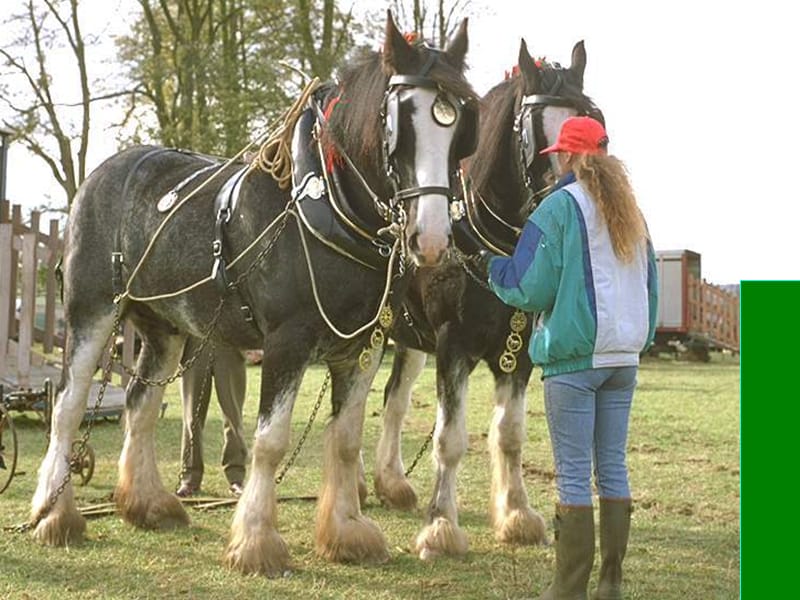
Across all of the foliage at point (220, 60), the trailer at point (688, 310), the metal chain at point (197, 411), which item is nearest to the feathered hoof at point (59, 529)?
the metal chain at point (197, 411)

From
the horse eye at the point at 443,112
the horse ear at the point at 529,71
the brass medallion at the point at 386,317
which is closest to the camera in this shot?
the horse eye at the point at 443,112

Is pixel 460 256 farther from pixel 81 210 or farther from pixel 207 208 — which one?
pixel 81 210

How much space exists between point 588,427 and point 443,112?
1.44m

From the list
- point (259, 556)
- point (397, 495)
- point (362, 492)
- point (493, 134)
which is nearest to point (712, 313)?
point (397, 495)

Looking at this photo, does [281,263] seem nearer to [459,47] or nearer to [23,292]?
[459,47]

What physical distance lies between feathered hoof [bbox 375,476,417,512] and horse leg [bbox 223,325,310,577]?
1994 mm

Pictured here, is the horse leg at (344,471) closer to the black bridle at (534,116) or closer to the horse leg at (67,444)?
the black bridle at (534,116)

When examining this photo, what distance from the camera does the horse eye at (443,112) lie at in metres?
4.32

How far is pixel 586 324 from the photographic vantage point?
3.80 metres

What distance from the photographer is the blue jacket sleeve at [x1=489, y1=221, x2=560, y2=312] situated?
3.85 metres

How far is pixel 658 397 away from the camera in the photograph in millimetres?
14875

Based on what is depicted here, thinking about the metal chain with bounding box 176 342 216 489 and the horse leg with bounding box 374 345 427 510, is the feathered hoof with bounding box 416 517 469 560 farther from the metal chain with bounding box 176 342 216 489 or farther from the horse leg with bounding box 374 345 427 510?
the metal chain with bounding box 176 342 216 489

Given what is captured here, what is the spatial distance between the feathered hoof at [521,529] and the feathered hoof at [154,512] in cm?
181

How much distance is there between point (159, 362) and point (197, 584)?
1.91 meters
